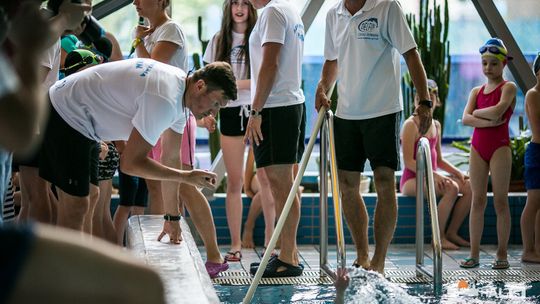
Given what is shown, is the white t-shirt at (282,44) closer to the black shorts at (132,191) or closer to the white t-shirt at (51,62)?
the black shorts at (132,191)

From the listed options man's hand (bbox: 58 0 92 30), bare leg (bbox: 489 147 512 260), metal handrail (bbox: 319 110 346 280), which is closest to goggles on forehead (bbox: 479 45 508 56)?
bare leg (bbox: 489 147 512 260)

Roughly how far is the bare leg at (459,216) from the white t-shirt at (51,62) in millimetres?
3779

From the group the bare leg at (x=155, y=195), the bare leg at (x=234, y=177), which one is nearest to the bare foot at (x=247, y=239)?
the bare leg at (x=234, y=177)

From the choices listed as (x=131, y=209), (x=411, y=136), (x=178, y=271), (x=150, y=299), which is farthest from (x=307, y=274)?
(x=150, y=299)

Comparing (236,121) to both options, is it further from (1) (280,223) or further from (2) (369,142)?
(1) (280,223)

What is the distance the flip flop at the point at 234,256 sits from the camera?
7121 millimetres

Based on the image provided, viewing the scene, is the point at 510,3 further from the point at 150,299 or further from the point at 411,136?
the point at 150,299

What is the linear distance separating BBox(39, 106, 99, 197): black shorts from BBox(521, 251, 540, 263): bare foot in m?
3.68

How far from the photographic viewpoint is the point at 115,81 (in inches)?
191

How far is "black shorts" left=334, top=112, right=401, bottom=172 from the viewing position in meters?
5.99

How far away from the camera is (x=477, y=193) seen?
283 inches

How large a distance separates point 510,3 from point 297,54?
639 cm

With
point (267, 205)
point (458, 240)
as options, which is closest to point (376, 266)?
point (267, 205)

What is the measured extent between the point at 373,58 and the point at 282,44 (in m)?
0.68
